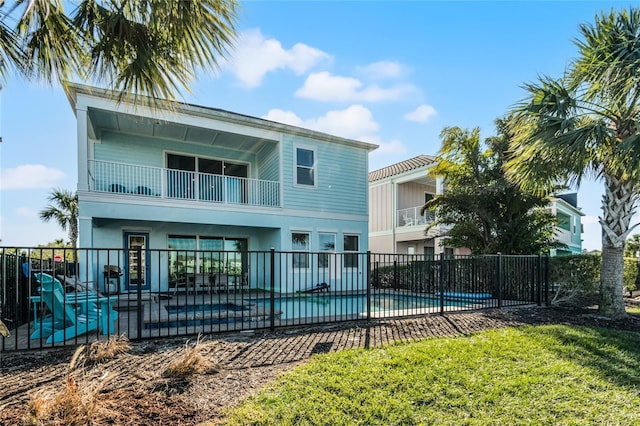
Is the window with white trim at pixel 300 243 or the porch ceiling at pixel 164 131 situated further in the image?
the window with white trim at pixel 300 243

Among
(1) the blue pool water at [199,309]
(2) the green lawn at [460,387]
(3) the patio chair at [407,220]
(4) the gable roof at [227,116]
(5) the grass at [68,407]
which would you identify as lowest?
(1) the blue pool water at [199,309]

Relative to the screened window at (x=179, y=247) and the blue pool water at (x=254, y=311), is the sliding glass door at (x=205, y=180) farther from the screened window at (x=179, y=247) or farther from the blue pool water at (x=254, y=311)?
the blue pool water at (x=254, y=311)

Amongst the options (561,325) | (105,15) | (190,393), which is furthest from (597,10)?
(190,393)

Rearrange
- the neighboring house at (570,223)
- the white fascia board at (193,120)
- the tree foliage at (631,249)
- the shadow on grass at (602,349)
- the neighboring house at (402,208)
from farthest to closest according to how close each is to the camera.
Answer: the neighboring house at (570,223) < the tree foliage at (631,249) < the neighboring house at (402,208) < the white fascia board at (193,120) < the shadow on grass at (602,349)

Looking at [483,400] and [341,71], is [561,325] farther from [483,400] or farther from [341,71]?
[341,71]

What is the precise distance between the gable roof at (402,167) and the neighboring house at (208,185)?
5.69 metres

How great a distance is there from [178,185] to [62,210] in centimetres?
1373

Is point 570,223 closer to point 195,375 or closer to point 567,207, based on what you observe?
point 567,207

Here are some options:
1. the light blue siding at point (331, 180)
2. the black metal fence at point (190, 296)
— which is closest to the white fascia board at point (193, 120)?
the light blue siding at point (331, 180)

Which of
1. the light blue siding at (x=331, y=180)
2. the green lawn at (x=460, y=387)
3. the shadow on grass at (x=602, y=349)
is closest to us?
the green lawn at (x=460, y=387)

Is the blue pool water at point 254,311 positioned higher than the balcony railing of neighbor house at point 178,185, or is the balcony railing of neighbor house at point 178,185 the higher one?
the balcony railing of neighbor house at point 178,185

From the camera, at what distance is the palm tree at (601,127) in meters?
7.47

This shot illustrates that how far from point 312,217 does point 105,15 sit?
11.0 meters

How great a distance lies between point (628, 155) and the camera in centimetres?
730
